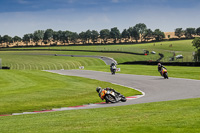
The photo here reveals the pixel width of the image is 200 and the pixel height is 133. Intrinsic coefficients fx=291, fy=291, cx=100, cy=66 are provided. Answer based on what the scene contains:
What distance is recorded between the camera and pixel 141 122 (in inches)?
342

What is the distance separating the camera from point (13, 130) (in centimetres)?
877

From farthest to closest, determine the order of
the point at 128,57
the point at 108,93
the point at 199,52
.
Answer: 1. the point at 128,57
2. the point at 199,52
3. the point at 108,93

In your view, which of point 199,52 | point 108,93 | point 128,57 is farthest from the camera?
point 128,57

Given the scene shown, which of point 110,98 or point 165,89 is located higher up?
point 110,98

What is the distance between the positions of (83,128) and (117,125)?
99 centimetres

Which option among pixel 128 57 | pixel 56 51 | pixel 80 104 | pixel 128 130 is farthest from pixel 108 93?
pixel 56 51

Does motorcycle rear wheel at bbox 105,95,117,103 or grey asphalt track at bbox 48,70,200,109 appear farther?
grey asphalt track at bbox 48,70,200,109

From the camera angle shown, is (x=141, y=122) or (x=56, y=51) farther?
(x=56, y=51)

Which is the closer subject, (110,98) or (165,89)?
(110,98)

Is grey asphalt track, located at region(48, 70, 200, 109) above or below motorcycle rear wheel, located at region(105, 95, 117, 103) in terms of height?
below

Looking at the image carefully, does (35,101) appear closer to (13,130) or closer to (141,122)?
(13,130)

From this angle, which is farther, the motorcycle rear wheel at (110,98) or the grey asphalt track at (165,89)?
the grey asphalt track at (165,89)

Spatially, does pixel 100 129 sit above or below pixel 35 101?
above

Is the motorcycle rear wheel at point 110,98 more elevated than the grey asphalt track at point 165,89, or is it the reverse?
the motorcycle rear wheel at point 110,98
